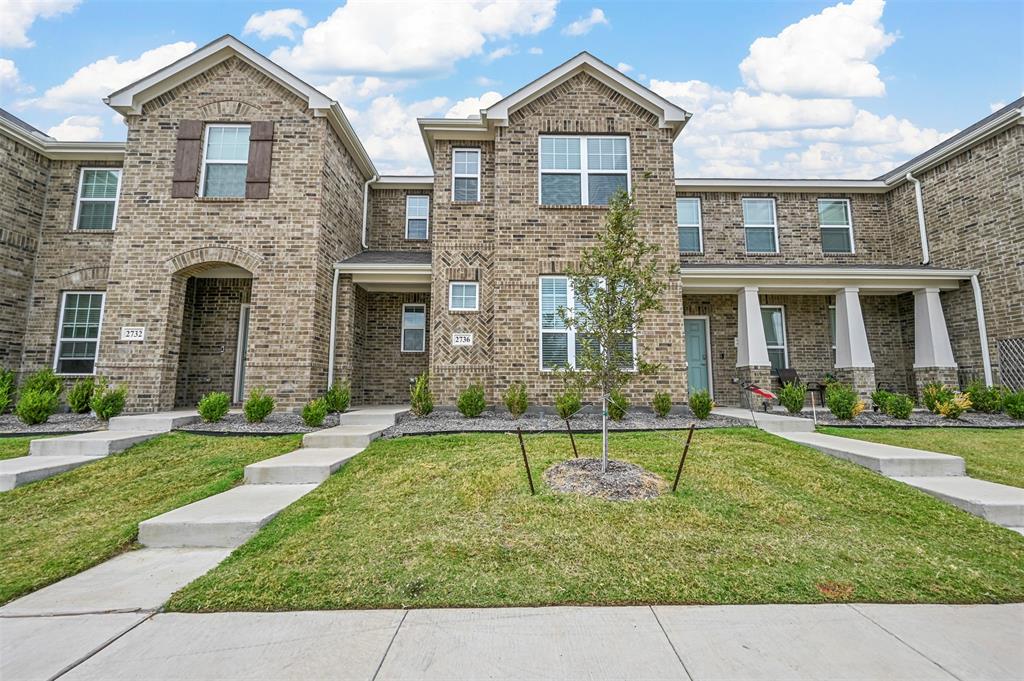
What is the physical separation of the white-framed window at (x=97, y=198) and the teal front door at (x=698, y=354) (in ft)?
49.3

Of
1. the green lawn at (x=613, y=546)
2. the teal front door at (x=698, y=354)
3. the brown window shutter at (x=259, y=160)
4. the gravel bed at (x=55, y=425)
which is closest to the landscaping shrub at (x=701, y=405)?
the green lawn at (x=613, y=546)

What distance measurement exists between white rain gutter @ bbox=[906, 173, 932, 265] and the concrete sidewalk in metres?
13.1

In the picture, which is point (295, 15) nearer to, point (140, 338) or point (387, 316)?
point (387, 316)

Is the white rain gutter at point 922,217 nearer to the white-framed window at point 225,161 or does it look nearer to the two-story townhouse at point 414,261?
the two-story townhouse at point 414,261

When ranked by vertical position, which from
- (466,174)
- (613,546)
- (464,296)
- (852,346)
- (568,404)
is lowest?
(613,546)

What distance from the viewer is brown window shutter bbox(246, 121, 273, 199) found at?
381 inches

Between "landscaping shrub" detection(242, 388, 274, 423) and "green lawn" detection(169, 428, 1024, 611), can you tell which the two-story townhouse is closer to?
"landscaping shrub" detection(242, 388, 274, 423)

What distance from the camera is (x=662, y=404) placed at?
859 cm

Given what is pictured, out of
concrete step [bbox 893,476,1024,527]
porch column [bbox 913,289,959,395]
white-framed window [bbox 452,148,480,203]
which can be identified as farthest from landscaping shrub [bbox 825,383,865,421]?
white-framed window [bbox 452,148,480,203]

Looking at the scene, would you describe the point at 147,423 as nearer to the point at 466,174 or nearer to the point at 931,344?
the point at 466,174

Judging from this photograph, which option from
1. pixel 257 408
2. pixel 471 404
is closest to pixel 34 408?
pixel 257 408

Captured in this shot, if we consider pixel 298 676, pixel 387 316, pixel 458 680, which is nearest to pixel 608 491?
pixel 458 680

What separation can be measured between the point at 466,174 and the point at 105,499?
900 centimetres

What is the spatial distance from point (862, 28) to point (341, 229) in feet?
42.6
